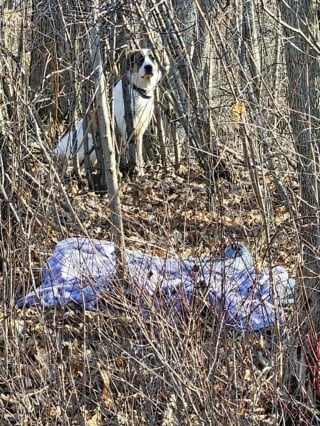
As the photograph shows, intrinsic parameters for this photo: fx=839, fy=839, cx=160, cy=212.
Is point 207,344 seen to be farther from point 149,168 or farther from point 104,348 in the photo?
point 149,168

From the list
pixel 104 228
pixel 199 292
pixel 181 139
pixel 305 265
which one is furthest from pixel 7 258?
pixel 181 139

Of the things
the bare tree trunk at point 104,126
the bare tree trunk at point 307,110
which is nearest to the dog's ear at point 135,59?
the bare tree trunk at point 104,126

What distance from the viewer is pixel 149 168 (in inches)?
430

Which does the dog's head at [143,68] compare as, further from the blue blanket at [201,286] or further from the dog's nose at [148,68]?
the blue blanket at [201,286]

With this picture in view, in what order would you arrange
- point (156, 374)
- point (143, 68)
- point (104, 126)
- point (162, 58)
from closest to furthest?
point (156, 374) < point (104, 126) < point (162, 58) < point (143, 68)

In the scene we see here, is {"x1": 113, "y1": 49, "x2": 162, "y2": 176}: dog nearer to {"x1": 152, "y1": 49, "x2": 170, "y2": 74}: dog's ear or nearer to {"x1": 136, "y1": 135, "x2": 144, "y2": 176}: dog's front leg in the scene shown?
{"x1": 136, "y1": 135, "x2": 144, "y2": 176}: dog's front leg

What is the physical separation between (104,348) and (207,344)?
1.64 feet

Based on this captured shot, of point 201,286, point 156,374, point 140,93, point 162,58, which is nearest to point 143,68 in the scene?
point 140,93

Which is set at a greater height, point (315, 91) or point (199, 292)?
point (315, 91)

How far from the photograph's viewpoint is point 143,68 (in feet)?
33.6

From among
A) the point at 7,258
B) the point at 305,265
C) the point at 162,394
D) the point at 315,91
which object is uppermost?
the point at 315,91

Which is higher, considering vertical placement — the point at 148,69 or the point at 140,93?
the point at 148,69

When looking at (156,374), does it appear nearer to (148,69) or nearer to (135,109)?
(148,69)

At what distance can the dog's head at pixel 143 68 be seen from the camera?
10.1 metres
